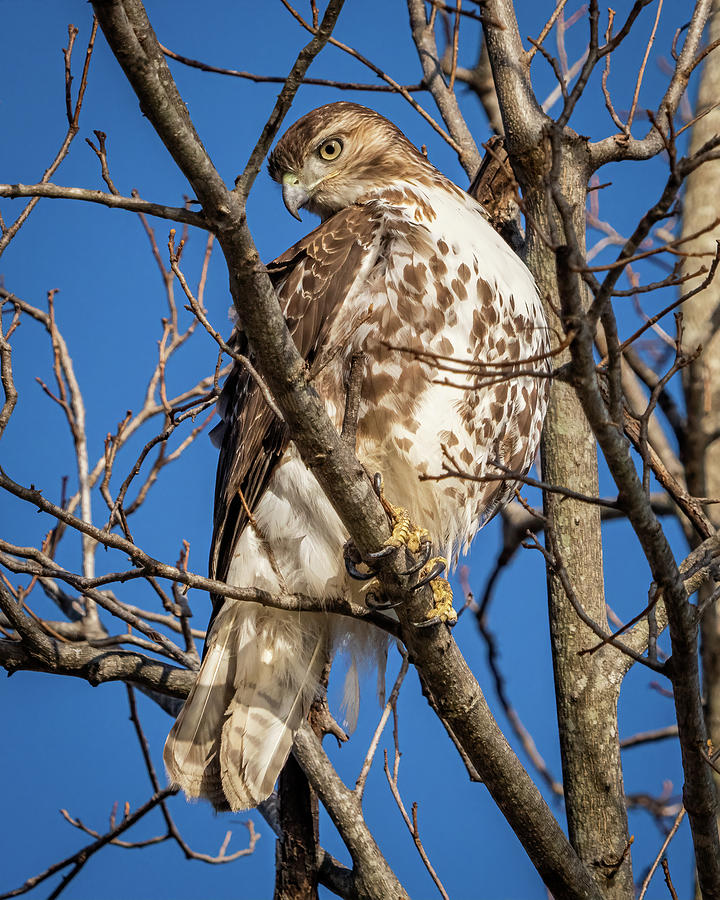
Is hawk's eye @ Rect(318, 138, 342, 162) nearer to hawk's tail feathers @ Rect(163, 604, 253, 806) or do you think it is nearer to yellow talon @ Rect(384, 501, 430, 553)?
yellow talon @ Rect(384, 501, 430, 553)

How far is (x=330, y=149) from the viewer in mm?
3812

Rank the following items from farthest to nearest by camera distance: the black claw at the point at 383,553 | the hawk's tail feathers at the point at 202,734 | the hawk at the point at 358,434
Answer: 1. the hawk's tail feathers at the point at 202,734
2. the hawk at the point at 358,434
3. the black claw at the point at 383,553

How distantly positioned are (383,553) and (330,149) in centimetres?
200

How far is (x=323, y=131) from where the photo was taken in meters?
3.84

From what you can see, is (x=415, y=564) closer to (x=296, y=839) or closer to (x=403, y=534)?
(x=403, y=534)

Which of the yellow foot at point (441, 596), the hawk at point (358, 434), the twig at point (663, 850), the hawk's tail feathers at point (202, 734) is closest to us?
the yellow foot at point (441, 596)

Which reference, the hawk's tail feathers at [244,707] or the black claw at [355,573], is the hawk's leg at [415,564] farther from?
the hawk's tail feathers at [244,707]

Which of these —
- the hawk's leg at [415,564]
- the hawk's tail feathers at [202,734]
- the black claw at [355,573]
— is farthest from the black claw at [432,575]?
the hawk's tail feathers at [202,734]

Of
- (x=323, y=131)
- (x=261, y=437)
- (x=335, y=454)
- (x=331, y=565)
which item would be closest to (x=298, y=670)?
(x=331, y=565)

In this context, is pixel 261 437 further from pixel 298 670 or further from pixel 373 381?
pixel 298 670

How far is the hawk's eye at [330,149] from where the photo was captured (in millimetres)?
3791

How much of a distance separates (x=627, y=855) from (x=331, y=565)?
1232 millimetres

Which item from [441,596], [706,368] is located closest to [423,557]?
[441,596]

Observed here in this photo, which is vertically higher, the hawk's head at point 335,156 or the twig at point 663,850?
the hawk's head at point 335,156
